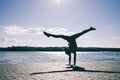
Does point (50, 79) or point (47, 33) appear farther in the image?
point (47, 33)

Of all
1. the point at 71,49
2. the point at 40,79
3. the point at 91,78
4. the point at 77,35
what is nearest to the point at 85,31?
the point at 77,35

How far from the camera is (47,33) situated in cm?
1806

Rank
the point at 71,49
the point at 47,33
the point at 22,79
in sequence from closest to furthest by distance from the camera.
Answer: the point at 22,79, the point at 47,33, the point at 71,49

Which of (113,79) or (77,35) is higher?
(77,35)

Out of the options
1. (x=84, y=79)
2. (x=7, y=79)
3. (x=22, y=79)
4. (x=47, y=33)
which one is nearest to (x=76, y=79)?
(x=84, y=79)

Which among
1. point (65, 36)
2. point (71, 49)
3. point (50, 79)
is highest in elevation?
point (65, 36)

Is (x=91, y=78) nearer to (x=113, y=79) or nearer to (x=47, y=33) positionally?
(x=113, y=79)

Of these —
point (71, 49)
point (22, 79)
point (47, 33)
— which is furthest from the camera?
point (71, 49)

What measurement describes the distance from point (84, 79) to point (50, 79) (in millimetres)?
2038

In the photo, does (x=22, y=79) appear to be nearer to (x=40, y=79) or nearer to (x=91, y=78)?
(x=40, y=79)

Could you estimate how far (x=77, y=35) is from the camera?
18.7 metres

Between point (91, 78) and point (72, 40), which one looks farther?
point (72, 40)

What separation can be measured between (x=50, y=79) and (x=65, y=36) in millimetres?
7012

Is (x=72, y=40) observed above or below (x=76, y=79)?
above
